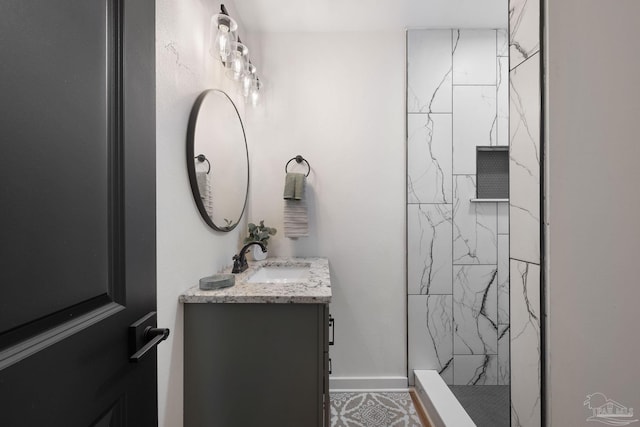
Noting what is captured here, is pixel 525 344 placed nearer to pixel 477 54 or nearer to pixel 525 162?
pixel 525 162

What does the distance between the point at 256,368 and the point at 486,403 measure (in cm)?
166

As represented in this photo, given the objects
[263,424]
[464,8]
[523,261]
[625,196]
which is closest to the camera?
[625,196]

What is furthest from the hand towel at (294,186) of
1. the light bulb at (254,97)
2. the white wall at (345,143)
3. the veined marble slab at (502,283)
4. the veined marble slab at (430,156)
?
the veined marble slab at (502,283)

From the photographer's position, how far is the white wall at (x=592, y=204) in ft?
2.23

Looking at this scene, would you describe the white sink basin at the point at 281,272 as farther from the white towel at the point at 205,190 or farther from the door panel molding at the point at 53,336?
the door panel molding at the point at 53,336

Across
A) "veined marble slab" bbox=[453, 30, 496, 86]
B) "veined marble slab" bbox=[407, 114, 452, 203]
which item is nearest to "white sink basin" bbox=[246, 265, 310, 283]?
"veined marble slab" bbox=[407, 114, 452, 203]

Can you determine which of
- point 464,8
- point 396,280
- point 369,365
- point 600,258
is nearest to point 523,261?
point 600,258

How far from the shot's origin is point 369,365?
200cm

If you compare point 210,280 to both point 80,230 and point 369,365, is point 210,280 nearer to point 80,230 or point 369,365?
point 80,230

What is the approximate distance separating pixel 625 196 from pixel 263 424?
141 centimetres

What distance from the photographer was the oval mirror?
1.19 meters

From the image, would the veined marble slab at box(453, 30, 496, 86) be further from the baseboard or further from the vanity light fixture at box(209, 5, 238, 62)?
the baseboard

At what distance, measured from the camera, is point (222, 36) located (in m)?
1.38

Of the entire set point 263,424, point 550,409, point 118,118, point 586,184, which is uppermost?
point 118,118
